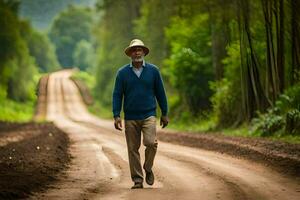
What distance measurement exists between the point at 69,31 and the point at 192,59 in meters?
56.1

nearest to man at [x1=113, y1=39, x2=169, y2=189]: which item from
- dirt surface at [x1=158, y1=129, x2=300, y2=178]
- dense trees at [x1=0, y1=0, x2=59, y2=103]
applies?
dirt surface at [x1=158, y1=129, x2=300, y2=178]

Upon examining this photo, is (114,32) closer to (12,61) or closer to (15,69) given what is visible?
(15,69)

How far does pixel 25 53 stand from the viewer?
62.1 m

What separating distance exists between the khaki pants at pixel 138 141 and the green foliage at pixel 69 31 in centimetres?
7090

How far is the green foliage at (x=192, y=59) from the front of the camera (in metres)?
33.5

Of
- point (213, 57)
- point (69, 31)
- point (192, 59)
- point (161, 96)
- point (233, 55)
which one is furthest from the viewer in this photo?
point (69, 31)

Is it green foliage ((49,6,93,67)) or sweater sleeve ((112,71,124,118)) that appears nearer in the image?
sweater sleeve ((112,71,124,118))

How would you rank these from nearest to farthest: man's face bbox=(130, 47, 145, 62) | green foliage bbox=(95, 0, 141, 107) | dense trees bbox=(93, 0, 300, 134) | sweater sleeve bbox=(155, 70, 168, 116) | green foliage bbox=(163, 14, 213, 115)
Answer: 1. man's face bbox=(130, 47, 145, 62)
2. sweater sleeve bbox=(155, 70, 168, 116)
3. dense trees bbox=(93, 0, 300, 134)
4. green foliage bbox=(163, 14, 213, 115)
5. green foliage bbox=(95, 0, 141, 107)

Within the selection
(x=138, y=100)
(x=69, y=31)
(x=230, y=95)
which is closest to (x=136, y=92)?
(x=138, y=100)

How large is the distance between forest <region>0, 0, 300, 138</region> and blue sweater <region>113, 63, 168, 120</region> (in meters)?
10.3

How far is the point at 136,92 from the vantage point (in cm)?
1085

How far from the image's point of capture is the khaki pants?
1085 cm

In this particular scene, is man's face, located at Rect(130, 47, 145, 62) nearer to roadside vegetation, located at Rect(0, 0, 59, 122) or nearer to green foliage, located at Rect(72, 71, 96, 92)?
roadside vegetation, located at Rect(0, 0, 59, 122)

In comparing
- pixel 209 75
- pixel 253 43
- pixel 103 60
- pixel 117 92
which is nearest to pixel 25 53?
pixel 103 60
